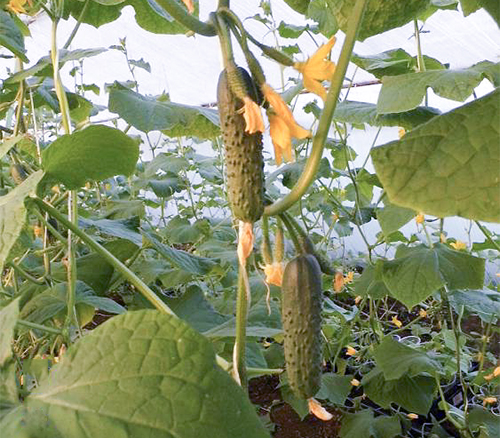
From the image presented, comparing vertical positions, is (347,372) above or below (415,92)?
below

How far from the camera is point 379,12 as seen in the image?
70 cm

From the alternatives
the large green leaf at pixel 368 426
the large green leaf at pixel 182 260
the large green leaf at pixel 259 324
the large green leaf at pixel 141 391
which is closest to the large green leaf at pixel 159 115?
the large green leaf at pixel 182 260

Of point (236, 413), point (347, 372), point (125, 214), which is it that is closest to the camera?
point (236, 413)

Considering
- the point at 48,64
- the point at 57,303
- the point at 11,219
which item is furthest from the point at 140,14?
the point at 11,219

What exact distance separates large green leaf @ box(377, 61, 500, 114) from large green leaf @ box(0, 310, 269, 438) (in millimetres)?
450

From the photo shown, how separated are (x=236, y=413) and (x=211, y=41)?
341cm

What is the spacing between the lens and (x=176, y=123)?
0.82 metres

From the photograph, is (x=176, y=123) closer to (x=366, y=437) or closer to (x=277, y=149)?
(x=277, y=149)

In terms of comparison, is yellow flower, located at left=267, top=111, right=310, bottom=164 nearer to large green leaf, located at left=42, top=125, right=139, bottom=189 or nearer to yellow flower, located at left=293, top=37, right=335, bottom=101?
yellow flower, located at left=293, top=37, right=335, bottom=101

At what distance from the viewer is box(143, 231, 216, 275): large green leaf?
904 millimetres

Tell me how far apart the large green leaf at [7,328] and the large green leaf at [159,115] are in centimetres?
37

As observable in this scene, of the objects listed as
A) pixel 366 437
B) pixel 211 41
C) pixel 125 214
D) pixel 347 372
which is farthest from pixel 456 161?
pixel 211 41

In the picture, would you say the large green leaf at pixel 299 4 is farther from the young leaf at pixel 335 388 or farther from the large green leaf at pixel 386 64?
the young leaf at pixel 335 388

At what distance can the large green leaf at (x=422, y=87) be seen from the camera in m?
0.72
